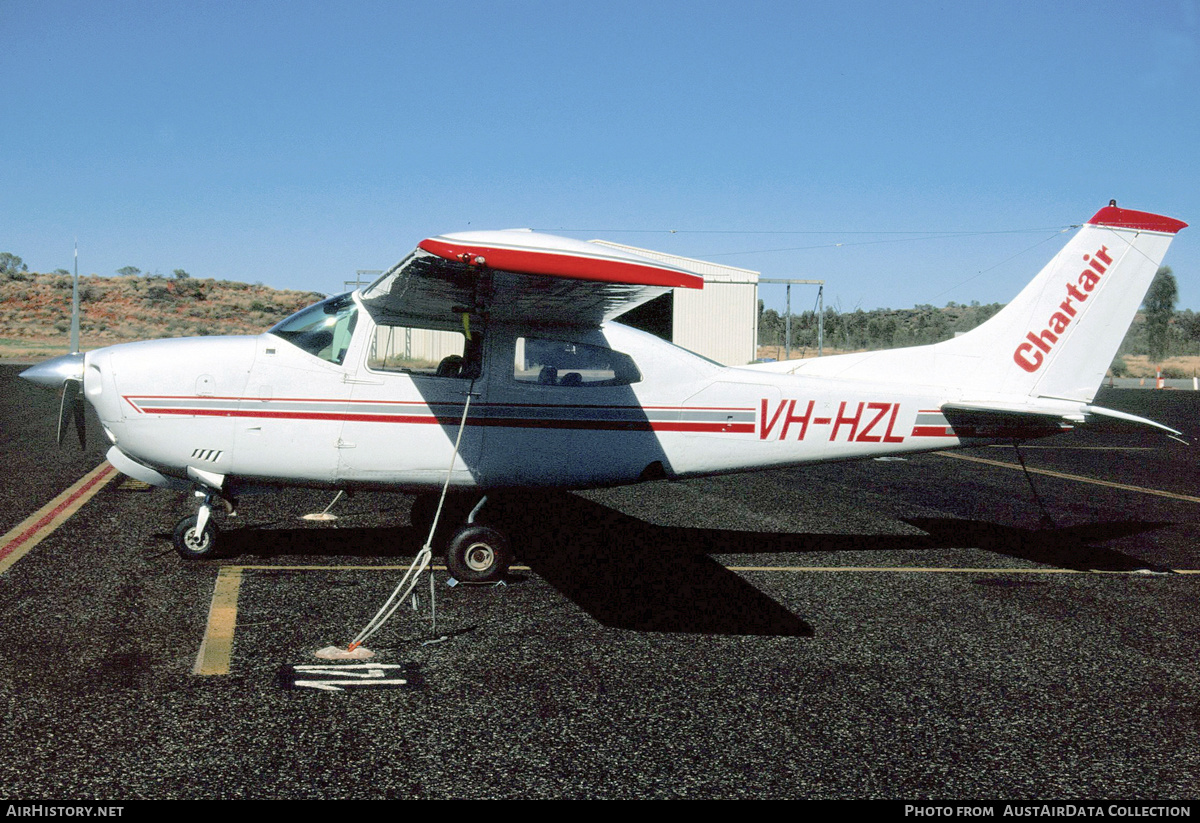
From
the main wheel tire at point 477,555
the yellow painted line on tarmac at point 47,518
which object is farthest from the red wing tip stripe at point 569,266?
the yellow painted line on tarmac at point 47,518

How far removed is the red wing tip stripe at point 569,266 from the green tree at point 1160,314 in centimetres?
7894

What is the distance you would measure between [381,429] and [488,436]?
747mm

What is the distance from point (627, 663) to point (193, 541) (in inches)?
142

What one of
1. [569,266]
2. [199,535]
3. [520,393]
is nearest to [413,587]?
[520,393]

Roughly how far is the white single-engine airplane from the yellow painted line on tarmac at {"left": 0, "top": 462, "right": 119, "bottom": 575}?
976 millimetres

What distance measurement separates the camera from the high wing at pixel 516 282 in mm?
4809

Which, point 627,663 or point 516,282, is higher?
point 516,282

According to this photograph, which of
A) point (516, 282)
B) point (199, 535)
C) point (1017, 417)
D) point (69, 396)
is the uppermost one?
point (516, 282)

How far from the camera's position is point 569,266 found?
4.79 m

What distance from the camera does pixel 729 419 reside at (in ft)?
23.1

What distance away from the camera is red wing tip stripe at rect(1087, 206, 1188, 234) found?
747 cm

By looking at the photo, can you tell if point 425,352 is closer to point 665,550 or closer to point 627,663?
point 665,550

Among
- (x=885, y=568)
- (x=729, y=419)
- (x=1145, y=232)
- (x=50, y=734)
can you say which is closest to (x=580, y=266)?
(x=729, y=419)
